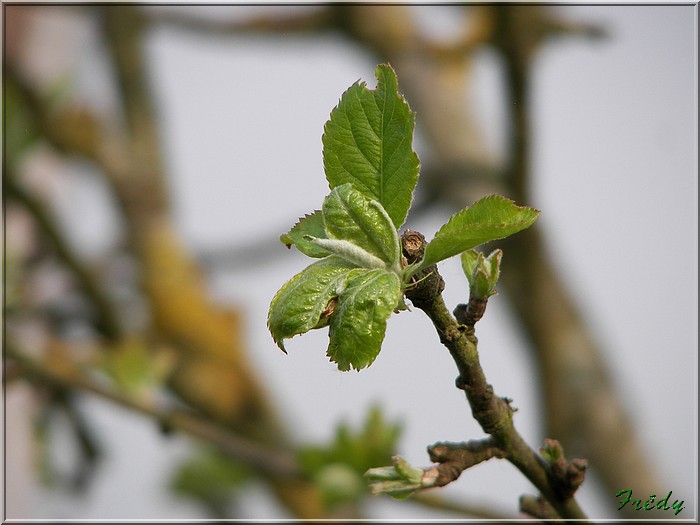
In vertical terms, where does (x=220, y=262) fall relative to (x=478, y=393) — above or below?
above

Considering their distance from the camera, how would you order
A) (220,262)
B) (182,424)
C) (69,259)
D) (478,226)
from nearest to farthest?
(478,226) < (182,424) < (69,259) < (220,262)

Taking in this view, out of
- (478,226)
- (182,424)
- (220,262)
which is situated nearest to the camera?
(478,226)

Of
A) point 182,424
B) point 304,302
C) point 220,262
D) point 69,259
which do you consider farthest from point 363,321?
point 220,262

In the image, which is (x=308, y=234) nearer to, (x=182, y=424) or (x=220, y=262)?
(x=182, y=424)

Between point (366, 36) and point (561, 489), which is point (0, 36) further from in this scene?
point (561, 489)

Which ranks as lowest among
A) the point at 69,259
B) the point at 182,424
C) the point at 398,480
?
the point at 398,480

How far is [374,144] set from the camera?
0.70 ft

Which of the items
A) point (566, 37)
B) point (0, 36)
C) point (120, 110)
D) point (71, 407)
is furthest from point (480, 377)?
point (120, 110)

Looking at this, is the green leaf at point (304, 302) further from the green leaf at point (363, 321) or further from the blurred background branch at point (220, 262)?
the blurred background branch at point (220, 262)

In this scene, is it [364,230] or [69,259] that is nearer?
[364,230]

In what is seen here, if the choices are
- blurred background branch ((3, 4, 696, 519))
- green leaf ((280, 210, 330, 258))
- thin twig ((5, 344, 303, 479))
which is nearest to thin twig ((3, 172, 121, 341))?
blurred background branch ((3, 4, 696, 519))

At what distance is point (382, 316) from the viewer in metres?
0.19

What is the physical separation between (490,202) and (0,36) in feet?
2.92

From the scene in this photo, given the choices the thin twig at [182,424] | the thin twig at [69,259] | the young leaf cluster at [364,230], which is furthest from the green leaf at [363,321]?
the thin twig at [69,259]
